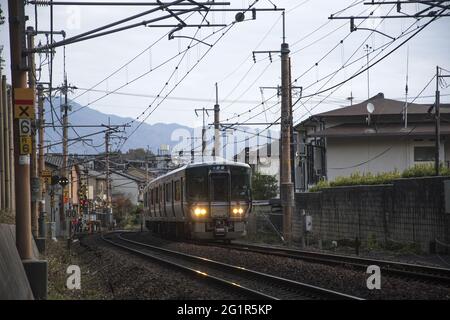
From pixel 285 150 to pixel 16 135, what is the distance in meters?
16.4

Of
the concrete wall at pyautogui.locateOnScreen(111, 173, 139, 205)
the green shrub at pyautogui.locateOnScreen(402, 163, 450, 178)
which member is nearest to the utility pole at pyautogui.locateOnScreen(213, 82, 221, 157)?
the green shrub at pyautogui.locateOnScreen(402, 163, 450, 178)

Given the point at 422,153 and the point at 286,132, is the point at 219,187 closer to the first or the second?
the point at 286,132

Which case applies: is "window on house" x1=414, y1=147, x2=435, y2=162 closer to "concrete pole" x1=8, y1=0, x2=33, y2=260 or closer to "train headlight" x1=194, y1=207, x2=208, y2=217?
"train headlight" x1=194, y1=207, x2=208, y2=217

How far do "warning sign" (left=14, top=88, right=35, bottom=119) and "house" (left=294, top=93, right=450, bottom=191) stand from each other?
95.9 feet

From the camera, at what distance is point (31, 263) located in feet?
37.3

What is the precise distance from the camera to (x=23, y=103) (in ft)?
38.7

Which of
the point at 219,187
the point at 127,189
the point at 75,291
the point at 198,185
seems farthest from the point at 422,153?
the point at 127,189

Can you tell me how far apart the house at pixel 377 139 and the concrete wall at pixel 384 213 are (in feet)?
35.3

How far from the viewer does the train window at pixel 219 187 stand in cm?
2623

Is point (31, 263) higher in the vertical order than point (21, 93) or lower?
lower

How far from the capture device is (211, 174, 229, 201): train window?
2623 cm

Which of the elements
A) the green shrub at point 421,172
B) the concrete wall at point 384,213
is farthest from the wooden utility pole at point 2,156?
the green shrub at point 421,172

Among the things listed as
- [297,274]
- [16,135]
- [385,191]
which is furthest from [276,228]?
[16,135]
